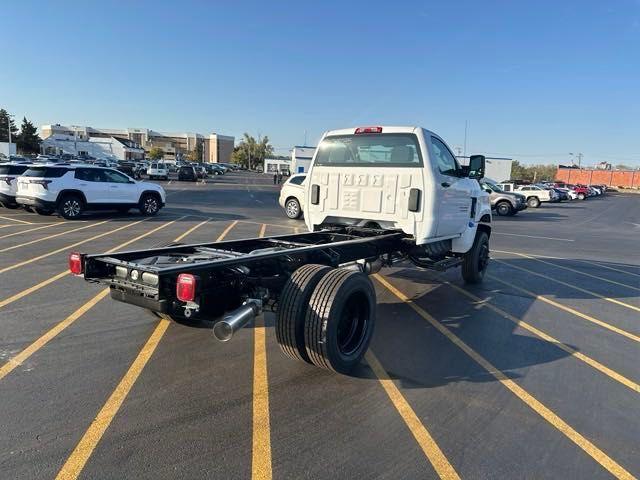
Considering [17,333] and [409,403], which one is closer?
[409,403]

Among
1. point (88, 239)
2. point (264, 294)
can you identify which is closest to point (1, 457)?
point (264, 294)

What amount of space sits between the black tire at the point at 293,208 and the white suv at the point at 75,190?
17.3 ft

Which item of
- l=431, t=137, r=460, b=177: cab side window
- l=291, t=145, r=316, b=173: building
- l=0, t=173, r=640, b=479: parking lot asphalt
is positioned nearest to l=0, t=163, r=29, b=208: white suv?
l=0, t=173, r=640, b=479: parking lot asphalt

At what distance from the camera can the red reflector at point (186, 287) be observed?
11.3 ft

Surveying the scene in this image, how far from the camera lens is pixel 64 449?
9.66ft

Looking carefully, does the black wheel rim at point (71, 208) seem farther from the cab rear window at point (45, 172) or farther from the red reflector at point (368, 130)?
the red reflector at point (368, 130)

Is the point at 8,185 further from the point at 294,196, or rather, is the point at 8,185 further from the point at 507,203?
the point at 507,203

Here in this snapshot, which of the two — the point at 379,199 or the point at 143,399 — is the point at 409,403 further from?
the point at 379,199

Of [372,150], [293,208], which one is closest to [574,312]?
[372,150]

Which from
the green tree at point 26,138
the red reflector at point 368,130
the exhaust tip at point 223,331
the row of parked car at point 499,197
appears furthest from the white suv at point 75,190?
the green tree at point 26,138

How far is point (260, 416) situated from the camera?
343cm

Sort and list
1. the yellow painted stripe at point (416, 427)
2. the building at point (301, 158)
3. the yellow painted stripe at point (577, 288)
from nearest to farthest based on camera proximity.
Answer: the yellow painted stripe at point (416, 427)
the yellow painted stripe at point (577, 288)
the building at point (301, 158)

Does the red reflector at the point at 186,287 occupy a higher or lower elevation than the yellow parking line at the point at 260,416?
higher

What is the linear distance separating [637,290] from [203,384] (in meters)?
8.17
